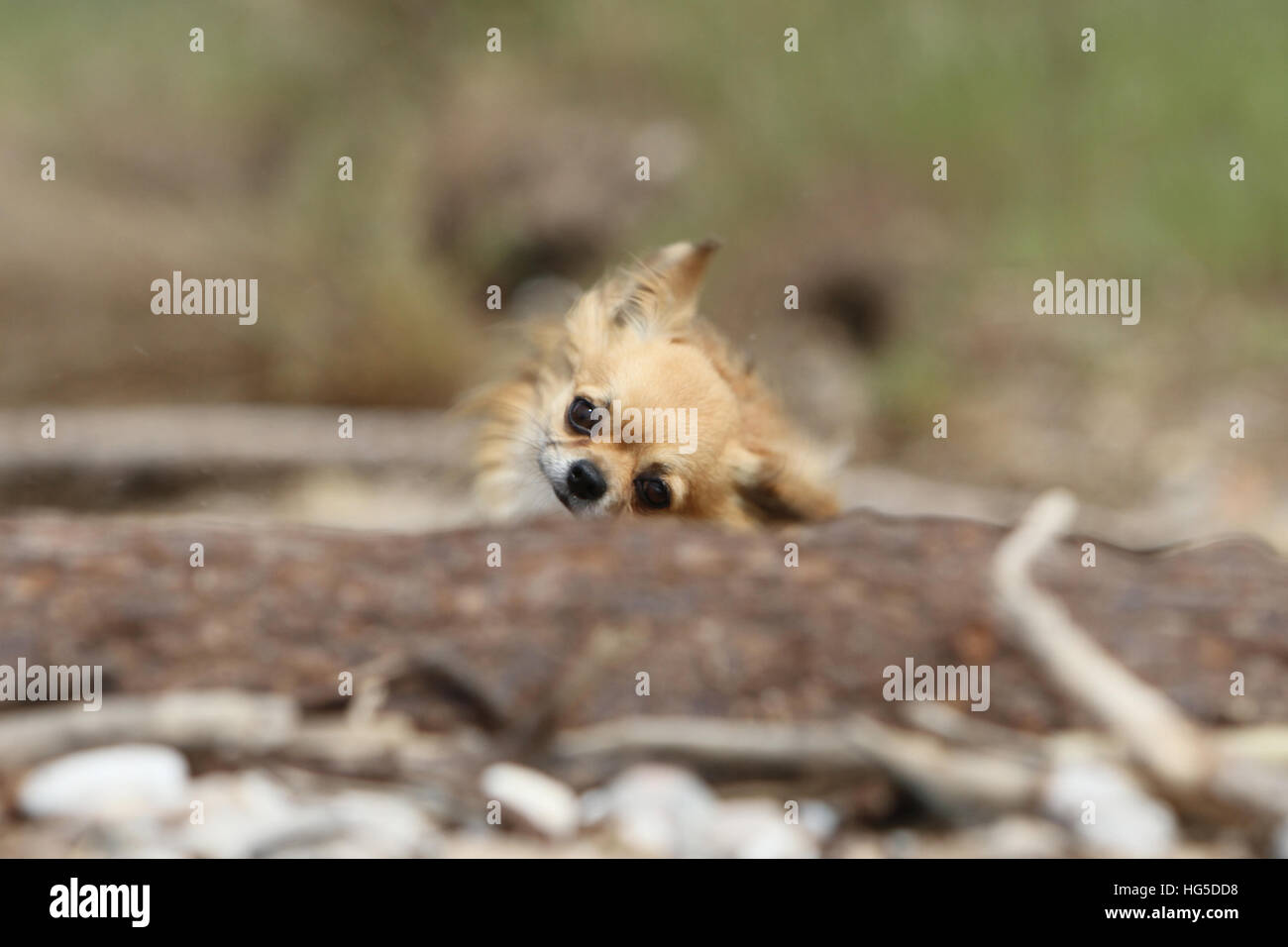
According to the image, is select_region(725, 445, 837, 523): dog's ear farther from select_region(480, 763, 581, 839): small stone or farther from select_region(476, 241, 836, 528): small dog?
select_region(480, 763, 581, 839): small stone

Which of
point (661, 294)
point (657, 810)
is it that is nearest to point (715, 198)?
point (661, 294)

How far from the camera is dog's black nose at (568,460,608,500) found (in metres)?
3.68

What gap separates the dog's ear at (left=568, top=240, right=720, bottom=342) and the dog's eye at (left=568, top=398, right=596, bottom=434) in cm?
27

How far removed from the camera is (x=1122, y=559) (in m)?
3.85

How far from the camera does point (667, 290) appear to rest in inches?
150

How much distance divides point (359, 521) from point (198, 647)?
3.87 metres

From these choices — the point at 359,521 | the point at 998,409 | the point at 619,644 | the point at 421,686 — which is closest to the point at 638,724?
→ the point at 619,644

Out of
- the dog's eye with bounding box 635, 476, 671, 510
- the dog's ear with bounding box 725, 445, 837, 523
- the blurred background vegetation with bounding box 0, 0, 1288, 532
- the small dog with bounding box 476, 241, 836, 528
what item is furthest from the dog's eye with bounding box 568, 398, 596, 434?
the blurred background vegetation with bounding box 0, 0, 1288, 532

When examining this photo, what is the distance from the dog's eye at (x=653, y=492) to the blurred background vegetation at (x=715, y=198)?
509cm

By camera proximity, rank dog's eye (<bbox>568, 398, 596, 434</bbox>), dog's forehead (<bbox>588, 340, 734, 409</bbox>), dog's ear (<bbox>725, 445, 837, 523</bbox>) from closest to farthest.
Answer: dog's forehead (<bbox>588, 340, 734, 409</bbox>) → dog's eye (<bbox>568, 398, 596, 434</bbox>) → dog's ear (<bbox>725, 445, 837, 523</bbox>)

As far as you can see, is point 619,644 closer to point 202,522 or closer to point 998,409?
point 202,522

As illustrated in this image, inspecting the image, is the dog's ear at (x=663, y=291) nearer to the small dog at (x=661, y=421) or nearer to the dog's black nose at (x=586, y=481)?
the small dog at (x=661, y=421)

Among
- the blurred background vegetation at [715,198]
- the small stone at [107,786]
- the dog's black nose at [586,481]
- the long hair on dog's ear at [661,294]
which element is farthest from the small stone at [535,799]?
the blurred background vegetation at [715,198]

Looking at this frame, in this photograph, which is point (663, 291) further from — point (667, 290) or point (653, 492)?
point (653, 492)
